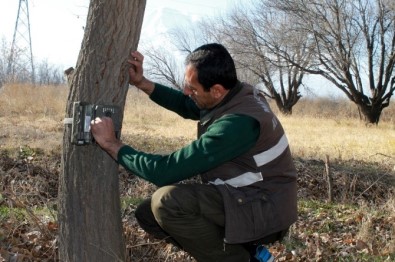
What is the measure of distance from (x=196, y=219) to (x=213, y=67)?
1.02 meters

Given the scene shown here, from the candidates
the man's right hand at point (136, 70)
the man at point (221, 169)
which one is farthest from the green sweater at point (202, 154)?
the man's right hand at point (136, 70)

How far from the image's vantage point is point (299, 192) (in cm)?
934

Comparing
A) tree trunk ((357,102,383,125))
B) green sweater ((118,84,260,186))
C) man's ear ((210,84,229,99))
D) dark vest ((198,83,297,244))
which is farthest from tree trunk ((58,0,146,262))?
tree trunk ((357,102,383,125))

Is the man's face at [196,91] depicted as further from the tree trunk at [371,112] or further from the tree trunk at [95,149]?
the tree trunk at [371,112]

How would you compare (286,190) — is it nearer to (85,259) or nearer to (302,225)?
(85,259)

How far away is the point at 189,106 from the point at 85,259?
4.92ft

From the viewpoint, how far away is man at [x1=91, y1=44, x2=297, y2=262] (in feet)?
11.3

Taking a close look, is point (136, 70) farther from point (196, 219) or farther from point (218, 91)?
point (196, 219)

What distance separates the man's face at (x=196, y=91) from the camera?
369 centimetres

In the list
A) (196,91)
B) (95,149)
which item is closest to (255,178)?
(196,91)

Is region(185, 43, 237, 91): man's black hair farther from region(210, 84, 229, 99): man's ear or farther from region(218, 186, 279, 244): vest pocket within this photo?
region(218, 186, 279, 244): vest pocket

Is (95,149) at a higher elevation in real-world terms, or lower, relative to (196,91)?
lower

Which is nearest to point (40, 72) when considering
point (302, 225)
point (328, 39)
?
point (328, 39)

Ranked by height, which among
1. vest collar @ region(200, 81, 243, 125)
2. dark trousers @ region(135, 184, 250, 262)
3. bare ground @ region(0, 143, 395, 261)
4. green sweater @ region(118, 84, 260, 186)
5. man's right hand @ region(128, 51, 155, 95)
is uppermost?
man's right hand @ region(128, 51, 155, 95)
